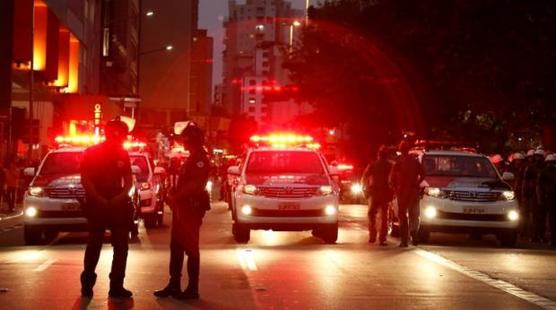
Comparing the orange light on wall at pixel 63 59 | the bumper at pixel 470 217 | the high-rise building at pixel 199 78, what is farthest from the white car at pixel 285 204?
the high-rise building at pixel 199 78

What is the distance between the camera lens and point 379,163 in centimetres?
2133

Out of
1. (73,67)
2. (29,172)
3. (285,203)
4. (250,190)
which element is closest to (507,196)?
(285,203)

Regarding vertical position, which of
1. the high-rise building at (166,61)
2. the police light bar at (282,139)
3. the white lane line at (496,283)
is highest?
the high-rise building at (166,61)

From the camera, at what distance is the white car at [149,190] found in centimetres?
2633

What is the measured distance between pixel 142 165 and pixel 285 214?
7.33m

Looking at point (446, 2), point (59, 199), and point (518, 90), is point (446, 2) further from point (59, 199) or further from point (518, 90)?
point (59, 199)

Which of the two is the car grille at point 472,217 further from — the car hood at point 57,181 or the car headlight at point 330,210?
the car hood at point 57,181

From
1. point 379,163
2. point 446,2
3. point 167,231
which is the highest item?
point 446,2

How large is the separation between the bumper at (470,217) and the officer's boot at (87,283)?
10793 mm

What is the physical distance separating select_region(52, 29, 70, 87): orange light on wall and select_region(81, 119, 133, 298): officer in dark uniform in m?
44.1

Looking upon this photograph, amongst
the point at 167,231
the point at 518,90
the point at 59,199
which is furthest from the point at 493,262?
the point at 518,90

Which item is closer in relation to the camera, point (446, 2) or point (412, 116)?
point (446, 2)

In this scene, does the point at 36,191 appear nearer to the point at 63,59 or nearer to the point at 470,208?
the point at 470,208

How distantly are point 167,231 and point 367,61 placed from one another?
26305 millimetres
